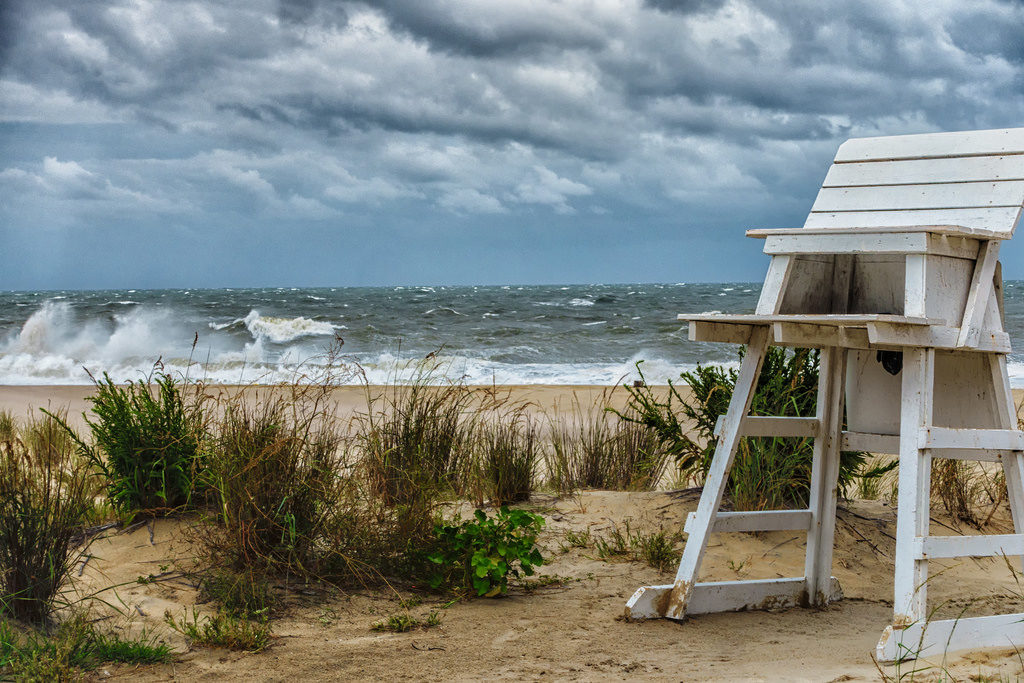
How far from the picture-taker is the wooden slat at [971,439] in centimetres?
331

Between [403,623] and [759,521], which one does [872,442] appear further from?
[403,623]

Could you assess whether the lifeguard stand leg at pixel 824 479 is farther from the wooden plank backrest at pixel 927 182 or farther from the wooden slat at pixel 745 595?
the wooden plank backrest at pixel 927 182

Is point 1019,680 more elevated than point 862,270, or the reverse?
point 862,270

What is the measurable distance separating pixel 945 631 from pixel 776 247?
63.4 inches

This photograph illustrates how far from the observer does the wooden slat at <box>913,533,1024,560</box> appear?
10.7 ft

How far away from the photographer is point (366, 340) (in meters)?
27.0

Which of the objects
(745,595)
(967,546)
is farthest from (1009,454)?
(745,595)

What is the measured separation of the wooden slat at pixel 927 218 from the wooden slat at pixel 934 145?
0.26 metres

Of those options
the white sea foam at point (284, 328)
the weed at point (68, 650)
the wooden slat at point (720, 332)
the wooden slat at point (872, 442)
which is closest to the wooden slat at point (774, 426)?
the wooden slat at point (872, 442)

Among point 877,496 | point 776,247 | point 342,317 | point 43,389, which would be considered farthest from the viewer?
point 342,317

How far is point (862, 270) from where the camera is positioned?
428 cm

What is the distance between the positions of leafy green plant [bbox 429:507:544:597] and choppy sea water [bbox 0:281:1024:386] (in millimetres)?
10381

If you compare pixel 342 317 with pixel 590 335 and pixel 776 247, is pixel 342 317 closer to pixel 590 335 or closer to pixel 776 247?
pixel 590 335

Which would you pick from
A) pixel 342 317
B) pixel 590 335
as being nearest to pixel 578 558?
pixel 590 335
